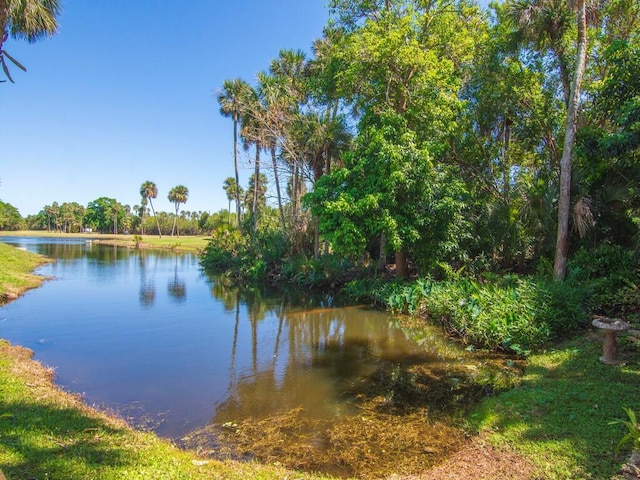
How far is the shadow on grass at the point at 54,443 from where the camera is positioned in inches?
144

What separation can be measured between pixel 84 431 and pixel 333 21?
63.3 feet

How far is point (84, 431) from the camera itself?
188 inches

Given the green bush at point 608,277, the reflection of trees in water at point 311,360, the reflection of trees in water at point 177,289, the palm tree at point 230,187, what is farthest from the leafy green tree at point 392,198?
the palm tree at point 230,187

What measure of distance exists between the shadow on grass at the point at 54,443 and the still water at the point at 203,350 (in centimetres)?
126

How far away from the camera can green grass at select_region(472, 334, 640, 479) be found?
4129mm

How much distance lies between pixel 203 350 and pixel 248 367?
192 centimetres

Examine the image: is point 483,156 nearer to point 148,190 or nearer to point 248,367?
point 248,367

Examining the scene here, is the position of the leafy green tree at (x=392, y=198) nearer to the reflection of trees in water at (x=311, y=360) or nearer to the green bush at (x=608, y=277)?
the reflection of trees in water at (x=311, y=360)

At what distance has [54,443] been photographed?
167 inches

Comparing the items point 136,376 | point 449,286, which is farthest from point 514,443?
point 449,286

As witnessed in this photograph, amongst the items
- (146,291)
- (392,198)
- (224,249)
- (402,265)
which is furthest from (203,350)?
(224,249)

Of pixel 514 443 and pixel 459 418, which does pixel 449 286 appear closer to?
pixel 459 418

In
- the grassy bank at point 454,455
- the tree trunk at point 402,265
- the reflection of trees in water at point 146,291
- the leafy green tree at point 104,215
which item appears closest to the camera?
the grassy bank at point 454,455

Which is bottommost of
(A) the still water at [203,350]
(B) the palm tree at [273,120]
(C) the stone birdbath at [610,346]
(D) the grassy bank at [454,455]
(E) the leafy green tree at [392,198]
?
(A) the still water at [203,350]
